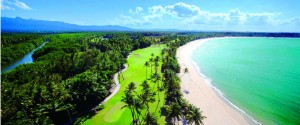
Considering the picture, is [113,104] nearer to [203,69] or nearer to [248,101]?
[248,101]

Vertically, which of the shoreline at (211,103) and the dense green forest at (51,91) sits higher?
the dense green forest at (51,91)

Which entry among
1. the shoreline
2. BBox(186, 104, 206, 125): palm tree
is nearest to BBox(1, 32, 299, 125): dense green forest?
BBox(186, 104, 206, 125): palm tree

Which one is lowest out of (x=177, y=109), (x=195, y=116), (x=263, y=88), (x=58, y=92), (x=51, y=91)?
(x=263, y=88)

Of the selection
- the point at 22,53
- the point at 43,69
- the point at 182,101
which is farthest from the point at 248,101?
the point at 22,53

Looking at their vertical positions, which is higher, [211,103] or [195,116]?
[195,116]

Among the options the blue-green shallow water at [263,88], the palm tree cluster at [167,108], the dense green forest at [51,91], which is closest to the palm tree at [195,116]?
the palm tree cluster at [167,108]

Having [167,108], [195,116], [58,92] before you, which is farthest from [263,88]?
[58,92]

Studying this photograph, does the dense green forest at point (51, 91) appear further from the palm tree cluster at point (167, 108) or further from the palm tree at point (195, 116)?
the palm tree at point (195, 116)

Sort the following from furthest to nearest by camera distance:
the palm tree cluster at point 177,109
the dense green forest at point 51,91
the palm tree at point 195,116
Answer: the dense green forest at point 51,91 < the palm tree cluster at point 177,109 < the palm tree at point 195,116

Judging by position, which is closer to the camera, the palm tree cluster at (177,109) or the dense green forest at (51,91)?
the palm tree cluster at (177,109)

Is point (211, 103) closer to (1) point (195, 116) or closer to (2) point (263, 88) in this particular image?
(1) point (195, 116)

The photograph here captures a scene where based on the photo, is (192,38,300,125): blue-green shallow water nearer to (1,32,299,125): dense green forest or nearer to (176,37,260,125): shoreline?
(176,37,260,125): shoreline
